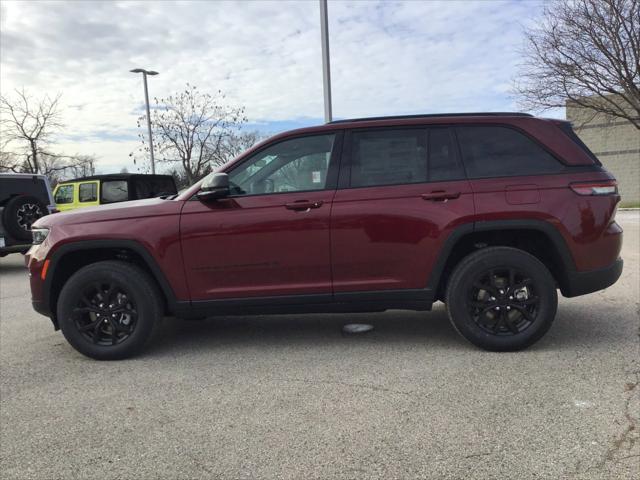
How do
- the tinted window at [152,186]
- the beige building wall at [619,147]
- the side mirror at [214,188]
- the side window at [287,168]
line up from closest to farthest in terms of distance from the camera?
the side mirror at [214,188], the side window at [287,168], the tinted window at [152,186], the beige building wall at [619,147]

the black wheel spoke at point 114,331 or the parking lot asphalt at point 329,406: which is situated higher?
the black wheel spoke at point 114,331

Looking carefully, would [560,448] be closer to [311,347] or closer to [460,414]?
[460,414]

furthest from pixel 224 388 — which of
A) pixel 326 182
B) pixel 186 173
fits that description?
pixel 186 173

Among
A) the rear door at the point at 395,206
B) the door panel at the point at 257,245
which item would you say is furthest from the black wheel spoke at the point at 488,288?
the door panel at the point at 257,245

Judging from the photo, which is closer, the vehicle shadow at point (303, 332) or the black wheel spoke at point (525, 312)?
the black wheel spoke at point (525, 312)

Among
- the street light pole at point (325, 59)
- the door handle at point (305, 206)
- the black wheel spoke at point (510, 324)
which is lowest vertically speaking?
the black wheel spoke at point (510, 324)

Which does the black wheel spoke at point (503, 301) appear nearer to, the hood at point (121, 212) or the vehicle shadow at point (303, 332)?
the vehicle shadow at point (303, 332)

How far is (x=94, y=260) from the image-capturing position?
14.2 feet

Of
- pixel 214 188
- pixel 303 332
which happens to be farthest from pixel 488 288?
pixel 214 188

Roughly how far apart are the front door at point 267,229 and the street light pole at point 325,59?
795 cm

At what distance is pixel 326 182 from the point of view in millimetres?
4004

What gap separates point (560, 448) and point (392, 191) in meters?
2.07

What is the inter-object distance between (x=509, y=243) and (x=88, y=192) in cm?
1178

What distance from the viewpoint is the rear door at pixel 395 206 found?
388 cm
